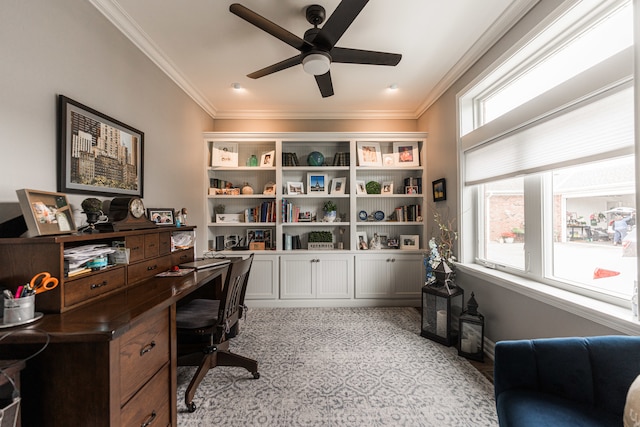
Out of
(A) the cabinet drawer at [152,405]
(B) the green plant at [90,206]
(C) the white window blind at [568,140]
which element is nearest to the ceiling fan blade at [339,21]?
(C) the white window blind at [568,140]

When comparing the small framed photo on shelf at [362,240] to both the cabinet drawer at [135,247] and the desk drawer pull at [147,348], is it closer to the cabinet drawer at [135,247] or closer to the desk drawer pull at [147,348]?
the cabinet drawer at [135,247]

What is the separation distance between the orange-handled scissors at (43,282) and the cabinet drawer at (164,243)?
2.70ft

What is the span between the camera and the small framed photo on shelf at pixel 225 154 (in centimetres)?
347

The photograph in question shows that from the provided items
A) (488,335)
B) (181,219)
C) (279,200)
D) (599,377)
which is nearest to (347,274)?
(279,200)

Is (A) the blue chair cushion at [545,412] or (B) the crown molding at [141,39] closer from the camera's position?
(A) the blue chair cushion at [545,412]

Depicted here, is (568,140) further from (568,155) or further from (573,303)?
(573,303)

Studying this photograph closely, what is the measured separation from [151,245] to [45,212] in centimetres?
67

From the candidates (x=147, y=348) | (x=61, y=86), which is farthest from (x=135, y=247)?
(x=61, y=86)

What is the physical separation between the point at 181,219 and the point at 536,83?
3.13m

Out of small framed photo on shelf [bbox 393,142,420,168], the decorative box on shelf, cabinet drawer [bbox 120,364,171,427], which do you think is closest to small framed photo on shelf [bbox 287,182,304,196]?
the decorative box on shelf

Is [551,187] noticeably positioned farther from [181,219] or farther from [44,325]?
[181,219]

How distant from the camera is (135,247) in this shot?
1.69 meters

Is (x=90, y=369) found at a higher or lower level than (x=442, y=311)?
higher

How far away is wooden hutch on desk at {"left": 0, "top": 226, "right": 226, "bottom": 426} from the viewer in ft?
3.09
